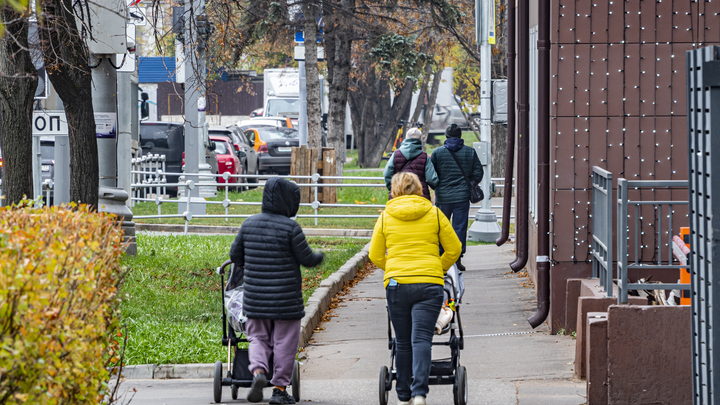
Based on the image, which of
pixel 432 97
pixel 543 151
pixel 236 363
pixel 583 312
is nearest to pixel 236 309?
pixel 236 363

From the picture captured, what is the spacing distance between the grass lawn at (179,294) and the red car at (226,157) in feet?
30.2

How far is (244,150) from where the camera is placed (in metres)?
26.2

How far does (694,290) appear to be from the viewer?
325 cm

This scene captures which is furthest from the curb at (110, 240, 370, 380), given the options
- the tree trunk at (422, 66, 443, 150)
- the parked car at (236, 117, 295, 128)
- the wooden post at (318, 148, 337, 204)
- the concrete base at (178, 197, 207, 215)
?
the tree trunk at (422, 66, 443, 150)

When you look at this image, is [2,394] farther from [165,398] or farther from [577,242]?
[577,242]

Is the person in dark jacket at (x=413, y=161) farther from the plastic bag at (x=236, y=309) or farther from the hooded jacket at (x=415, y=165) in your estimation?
the plastic bag at (x=236, y=309)

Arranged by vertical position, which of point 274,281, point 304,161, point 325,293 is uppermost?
point 304,161

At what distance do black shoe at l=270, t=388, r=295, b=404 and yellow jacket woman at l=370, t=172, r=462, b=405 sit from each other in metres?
0.73

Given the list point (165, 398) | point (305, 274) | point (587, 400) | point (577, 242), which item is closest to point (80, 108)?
point (305, 274)

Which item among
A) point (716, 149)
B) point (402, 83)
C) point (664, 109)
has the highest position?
point (402, 83)

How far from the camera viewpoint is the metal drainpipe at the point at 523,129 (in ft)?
30.8

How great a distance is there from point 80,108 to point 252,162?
16767 millimetres

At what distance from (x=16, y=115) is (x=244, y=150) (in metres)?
17.2

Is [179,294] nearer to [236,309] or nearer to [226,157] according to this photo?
[236,309]
